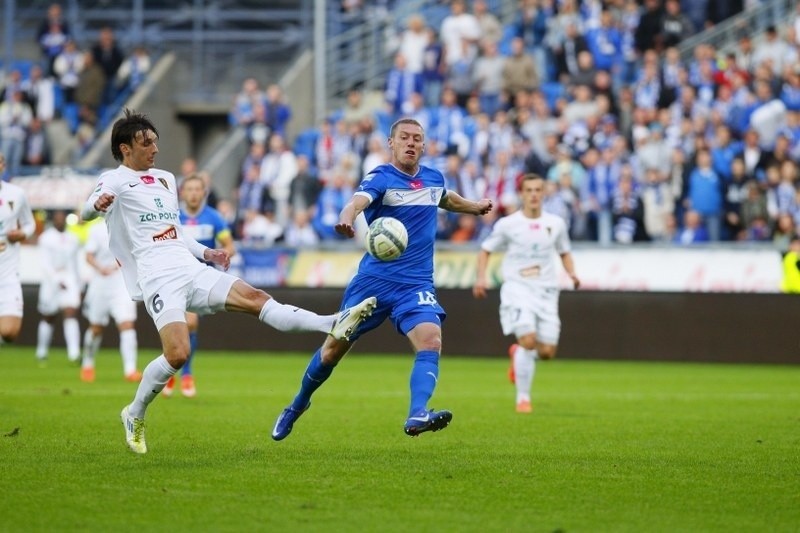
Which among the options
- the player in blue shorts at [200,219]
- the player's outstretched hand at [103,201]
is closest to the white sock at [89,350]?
the player in blue shorts at [200,219]

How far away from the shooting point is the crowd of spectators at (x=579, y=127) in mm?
24156

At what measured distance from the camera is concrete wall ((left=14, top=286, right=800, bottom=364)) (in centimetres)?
2295

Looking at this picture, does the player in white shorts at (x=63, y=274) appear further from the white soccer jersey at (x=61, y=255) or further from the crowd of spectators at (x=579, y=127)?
the crowd of spectators at (x=579, y=127)

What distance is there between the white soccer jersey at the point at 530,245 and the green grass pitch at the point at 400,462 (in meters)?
1.44

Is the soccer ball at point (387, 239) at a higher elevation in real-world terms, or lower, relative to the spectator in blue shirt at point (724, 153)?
lower

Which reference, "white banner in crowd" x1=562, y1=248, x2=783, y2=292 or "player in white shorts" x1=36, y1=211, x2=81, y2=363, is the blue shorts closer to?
"player in white shorts" x1=36, y1=211, x2=81, y2=363

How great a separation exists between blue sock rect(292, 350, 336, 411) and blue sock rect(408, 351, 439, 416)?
813mm

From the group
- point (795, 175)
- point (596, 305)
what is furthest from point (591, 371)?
point (795, 175)

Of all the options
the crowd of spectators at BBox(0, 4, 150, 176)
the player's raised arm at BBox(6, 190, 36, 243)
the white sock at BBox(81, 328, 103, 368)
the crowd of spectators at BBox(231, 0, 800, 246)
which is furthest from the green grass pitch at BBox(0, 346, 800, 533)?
the crowd of spectators at BBox(0, 4, 150, 176)

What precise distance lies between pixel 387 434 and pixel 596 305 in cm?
1206

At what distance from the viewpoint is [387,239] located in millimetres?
10016

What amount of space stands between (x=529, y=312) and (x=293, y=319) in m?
5.66

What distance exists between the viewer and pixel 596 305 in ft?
78.2

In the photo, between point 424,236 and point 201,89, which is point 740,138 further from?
point 424,236
